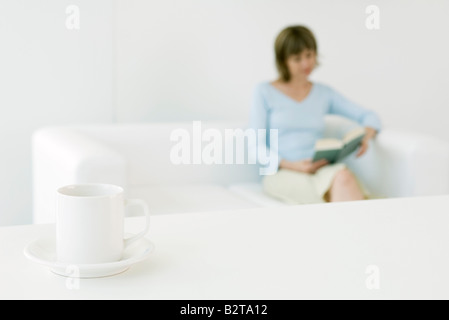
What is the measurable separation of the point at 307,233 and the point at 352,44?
292 centimetres

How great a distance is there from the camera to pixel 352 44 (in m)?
3.79

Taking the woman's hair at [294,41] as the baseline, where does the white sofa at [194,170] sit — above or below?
below

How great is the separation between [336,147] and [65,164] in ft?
3.57

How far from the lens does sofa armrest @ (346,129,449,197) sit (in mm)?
2809

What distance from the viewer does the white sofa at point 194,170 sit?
264 centimetres

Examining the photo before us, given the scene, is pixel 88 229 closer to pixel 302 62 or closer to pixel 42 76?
pixel 302 62

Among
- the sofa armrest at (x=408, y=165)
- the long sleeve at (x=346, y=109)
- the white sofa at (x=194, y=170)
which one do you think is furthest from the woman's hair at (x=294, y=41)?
the sofa armrest at (x=408, y=165)

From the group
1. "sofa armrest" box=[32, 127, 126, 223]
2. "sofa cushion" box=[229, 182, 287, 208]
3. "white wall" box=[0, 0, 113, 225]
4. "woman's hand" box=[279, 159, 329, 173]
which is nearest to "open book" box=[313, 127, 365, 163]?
"woman's hand" box=[279, 159, 329, 173]

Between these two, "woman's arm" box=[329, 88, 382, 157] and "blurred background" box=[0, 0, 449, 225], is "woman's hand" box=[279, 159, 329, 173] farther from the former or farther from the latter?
"blurred background" box=[0, 0, 449, 225]

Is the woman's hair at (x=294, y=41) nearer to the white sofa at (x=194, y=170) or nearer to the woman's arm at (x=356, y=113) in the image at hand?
the woman's arm at (x=356, y=113)

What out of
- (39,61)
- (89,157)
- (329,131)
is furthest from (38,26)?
(329,131)

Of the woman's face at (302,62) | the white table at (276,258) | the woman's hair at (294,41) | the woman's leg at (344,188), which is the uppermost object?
the woman's hair at (294,41)

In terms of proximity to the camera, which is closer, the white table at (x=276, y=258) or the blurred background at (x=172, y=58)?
the white table at (x=276, y=258)

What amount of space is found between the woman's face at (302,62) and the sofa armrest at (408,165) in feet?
1.39
